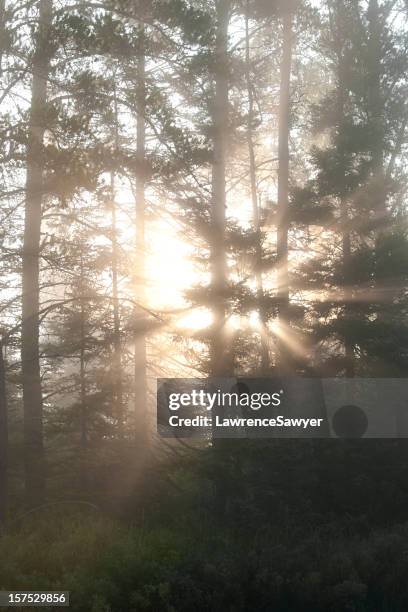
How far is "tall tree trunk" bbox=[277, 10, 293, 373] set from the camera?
52.5 ft

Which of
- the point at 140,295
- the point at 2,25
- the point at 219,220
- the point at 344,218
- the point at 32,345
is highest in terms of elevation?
the point at 2,25

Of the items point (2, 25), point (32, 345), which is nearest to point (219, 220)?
point (32, 345)

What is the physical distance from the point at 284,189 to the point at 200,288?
437 centimetres

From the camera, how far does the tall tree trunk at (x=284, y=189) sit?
52.5ft

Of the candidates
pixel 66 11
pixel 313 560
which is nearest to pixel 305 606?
pixel 313 560

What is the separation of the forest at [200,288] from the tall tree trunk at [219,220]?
5 cm

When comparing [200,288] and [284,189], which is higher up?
[284,189]

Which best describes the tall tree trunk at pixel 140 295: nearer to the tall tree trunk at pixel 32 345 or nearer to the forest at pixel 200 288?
the forest at pixel 200 288

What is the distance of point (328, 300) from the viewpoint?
17094 mm

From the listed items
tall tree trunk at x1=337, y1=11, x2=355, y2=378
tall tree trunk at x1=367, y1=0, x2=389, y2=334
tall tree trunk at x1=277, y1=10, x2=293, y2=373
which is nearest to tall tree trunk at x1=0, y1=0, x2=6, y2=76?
tall tree trunk at x1=277, y1=10, x2=293, y2=373

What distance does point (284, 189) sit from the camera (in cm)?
1773

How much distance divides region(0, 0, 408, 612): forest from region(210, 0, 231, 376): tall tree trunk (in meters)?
0.05

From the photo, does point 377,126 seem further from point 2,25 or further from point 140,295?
point 2,25

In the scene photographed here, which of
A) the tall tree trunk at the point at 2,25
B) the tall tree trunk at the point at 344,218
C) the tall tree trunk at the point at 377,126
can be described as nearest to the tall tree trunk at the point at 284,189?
the tall tree trunk at the point at 344,218
